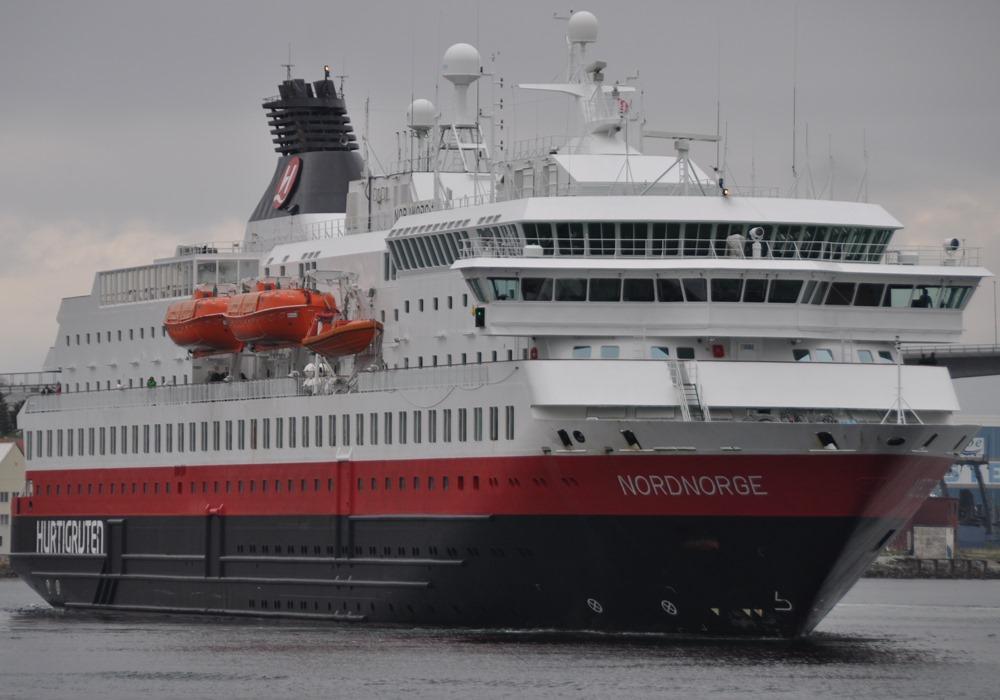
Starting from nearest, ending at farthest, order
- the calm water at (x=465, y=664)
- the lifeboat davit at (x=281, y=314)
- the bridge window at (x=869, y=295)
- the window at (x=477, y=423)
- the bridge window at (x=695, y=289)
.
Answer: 1. the calm water at (x=465, y=664)
2. the bridge window at (x=695, y=289)
3. the bridge window at (x=869, y=295)
4. the window at (x=477, y=423)
5. the lifeboat davit at (x=281, y=314)

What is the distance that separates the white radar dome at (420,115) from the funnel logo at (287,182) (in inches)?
178

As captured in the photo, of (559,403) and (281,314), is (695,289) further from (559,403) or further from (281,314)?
(281,314)

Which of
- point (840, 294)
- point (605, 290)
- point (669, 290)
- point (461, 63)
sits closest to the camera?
point (669, 290)

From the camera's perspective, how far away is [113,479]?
6078 centimetres

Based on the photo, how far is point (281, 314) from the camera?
5434 cm

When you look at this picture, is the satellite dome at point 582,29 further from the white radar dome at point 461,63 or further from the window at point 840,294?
the window at point 840,294

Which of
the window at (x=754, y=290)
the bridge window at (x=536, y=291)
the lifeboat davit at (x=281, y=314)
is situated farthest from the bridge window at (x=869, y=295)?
the lifeboat davit at (x=281, y=314)

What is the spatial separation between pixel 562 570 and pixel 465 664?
3495mm

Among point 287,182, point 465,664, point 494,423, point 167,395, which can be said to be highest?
point 287,182

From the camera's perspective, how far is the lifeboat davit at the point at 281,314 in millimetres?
54375

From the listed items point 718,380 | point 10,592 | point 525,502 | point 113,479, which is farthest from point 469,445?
point 10,592

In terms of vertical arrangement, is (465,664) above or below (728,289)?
below

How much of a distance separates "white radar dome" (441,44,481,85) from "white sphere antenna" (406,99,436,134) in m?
1.71

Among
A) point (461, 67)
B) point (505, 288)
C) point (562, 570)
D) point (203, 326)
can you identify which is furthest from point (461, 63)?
point (562, 570)
